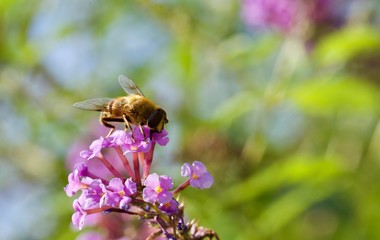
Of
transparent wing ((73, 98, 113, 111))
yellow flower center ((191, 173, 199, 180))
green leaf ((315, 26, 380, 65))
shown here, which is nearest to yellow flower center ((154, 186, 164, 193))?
yellow flower center ((191, 173, 199, 180))

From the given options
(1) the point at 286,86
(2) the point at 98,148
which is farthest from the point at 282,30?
(2) the point at 98,148

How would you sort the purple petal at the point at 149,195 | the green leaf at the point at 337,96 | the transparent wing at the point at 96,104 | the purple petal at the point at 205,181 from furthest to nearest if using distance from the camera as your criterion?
the green leaf at the point at 337,96
the transparent wing at the point at 96,104
the purple petal at the point at 205,181
the purple petal at the point at 149,195

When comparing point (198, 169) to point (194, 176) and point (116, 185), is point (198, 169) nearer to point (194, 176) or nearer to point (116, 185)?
point (194, 176)

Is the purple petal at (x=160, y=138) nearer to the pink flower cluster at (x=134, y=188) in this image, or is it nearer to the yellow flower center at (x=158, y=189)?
the pink flower cluster at (x=134, y=188)

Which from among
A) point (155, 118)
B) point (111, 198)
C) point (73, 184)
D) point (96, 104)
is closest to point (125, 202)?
point (111, 198)

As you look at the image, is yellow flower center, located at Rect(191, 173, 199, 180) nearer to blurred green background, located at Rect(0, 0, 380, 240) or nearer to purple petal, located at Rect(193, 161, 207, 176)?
purple petal, located at Rect(193, 161, 207, 176)

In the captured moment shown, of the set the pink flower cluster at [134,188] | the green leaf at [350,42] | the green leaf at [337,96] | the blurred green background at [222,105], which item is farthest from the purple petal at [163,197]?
the green leaf at [350,42]

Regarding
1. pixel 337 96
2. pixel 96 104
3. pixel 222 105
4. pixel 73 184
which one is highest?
pixel 222 105
